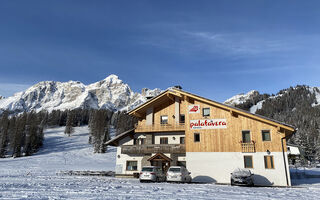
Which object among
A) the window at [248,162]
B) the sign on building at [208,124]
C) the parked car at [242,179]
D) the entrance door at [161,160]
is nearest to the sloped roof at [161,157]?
the entrance door at [161,160]

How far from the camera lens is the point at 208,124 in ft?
86.5

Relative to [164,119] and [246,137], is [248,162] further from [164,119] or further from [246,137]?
[164,119]

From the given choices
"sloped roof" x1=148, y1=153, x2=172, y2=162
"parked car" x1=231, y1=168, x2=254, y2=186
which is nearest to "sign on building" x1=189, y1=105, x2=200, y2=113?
"sloped roof" x1=148, y1=153, x2=172, y2=162

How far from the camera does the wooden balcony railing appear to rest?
24.0 meters

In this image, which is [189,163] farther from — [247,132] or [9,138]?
[9,138]

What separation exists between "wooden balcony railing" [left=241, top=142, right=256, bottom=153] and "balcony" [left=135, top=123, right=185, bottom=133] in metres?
7.35

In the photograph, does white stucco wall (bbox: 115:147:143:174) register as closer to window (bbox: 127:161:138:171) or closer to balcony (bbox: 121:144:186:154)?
window (bbox: 127:161:138:171)

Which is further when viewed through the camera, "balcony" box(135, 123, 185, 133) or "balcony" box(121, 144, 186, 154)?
"balcony" box(135, 123, 185, 133)

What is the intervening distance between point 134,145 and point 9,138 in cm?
7389

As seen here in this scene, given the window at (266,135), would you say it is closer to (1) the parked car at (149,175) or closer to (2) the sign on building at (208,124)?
(2) the sign on building at (208,124)

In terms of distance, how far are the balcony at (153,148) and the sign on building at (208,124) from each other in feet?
9.58

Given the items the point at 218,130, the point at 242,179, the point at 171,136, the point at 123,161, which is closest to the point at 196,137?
the point at 218,130

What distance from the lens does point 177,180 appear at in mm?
21219

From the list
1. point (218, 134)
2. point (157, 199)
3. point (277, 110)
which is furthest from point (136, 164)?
point (277, 110)
